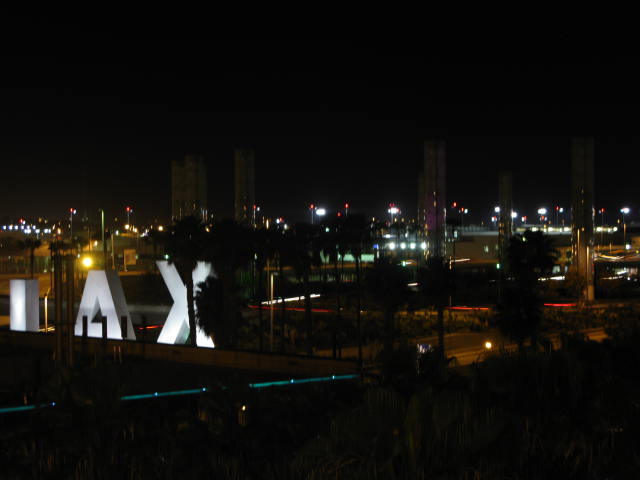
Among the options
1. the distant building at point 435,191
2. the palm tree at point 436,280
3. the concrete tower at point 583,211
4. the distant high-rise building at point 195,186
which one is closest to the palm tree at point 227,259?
the palm tree at point 436,280

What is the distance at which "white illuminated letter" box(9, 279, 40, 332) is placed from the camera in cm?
3102

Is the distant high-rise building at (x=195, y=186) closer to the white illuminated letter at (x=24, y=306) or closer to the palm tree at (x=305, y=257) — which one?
the palm tree at (x=305, y=257)

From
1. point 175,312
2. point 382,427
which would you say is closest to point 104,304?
point 175,312

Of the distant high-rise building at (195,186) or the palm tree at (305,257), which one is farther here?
the distant high-rise building at (195,186)

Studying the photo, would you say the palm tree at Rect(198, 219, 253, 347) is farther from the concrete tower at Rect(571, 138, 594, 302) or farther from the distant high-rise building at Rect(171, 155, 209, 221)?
the concrete tower at Rect(571, 138, 594, 302)

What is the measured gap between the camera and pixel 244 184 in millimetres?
46719

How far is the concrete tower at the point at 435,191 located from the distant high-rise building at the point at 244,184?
11617 mm

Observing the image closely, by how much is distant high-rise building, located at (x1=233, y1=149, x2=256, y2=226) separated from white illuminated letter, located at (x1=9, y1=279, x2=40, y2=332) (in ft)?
55.2

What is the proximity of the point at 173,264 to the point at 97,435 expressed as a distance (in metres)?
23.0

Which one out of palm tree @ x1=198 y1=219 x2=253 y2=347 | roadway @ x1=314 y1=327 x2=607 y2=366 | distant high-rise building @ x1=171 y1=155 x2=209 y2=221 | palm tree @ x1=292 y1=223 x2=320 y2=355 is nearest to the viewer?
roadway @ x1=314 y1=327 x2=607 y2=366

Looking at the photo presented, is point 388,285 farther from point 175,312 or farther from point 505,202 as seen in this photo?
point 505,202

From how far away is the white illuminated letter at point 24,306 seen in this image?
31.0 metres

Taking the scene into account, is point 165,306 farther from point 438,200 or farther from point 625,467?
point 625,467

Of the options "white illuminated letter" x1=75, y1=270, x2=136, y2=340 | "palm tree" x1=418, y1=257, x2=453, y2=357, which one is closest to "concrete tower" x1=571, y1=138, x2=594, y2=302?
"palm tree" x1=418, y1=257, x2=453, y2=357
